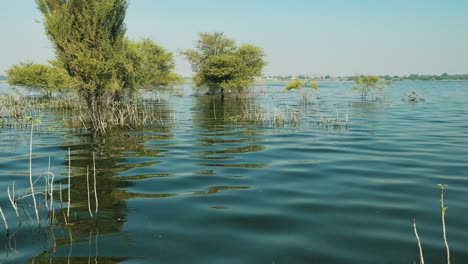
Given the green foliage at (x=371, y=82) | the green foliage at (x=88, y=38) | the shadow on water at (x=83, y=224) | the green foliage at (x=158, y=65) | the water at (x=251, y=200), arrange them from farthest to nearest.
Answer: the green foliage at (x=158, y=65) → the green foliage at (x=371, y=82) → the green foliage at (x=88, y=38) → the water at (x=251, y=200) → the shadow on water at (x=83, y=224)

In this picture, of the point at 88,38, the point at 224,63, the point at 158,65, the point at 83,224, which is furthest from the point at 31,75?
the point at 83,224

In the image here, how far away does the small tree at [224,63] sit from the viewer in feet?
180

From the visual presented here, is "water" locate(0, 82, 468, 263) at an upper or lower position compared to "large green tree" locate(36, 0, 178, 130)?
lower

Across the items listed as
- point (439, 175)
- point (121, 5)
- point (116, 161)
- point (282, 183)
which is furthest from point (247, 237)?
point (121, 5)

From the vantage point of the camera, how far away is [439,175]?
33.6 feet

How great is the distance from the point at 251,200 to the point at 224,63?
48.6m

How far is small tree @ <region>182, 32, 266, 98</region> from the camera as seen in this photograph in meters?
54.9

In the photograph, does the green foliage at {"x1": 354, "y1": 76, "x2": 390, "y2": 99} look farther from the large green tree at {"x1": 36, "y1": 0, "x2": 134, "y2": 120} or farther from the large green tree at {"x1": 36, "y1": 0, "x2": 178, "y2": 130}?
the large green tree at {"x1": 36, "y1": 0, "x2": 134, "y2": 120}

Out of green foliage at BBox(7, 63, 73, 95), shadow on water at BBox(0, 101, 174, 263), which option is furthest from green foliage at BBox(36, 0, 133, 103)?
green foliage at BBox(7, 63, 73, 95)

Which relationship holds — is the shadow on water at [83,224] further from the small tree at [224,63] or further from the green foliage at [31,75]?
the green foliage at [31,75]

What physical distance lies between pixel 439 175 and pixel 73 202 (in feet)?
33.6

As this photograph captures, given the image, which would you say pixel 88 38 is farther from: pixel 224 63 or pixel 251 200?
pixel 224 63

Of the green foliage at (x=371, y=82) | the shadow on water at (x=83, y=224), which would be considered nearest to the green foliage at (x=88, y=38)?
the shadow on water at (x=83, y=224)

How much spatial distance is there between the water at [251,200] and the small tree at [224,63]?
3880 centimetres
